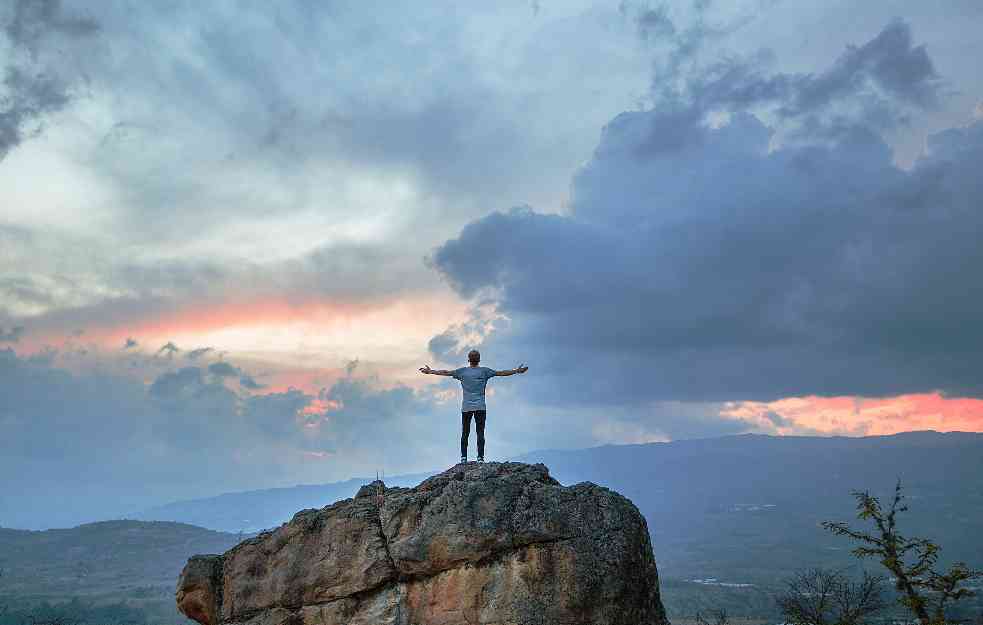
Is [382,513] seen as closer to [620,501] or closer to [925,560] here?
[620,501]

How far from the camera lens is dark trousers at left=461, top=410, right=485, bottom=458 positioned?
23.2 meters

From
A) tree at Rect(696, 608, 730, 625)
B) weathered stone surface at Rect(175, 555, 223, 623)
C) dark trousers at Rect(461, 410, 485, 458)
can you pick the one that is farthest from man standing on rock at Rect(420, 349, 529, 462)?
tree at Rect(696, 608, 730, 625)

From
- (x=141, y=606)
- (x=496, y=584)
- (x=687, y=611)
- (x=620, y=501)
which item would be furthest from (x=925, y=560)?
(x=141, y=606)

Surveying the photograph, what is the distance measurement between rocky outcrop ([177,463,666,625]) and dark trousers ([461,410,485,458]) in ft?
7.77

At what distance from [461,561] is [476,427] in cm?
560

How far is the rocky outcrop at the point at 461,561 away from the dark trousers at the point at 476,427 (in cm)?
237

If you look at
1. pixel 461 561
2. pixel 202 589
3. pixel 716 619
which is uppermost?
pixel 461 561

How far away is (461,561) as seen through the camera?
1842 centimetres

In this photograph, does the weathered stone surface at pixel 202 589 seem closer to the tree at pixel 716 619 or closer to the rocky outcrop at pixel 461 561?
the rocky outcrop at pixel 461 561

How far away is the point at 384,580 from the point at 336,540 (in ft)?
5.77

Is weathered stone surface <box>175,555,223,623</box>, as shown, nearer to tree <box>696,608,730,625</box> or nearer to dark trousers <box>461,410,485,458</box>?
dark trousers <box>461,410,485,458</box>

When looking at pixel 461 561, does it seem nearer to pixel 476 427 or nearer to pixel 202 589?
pixel 476 427

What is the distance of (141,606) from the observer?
18725 centimetres

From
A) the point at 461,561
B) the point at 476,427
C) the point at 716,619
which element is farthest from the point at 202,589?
the point at 716,619
